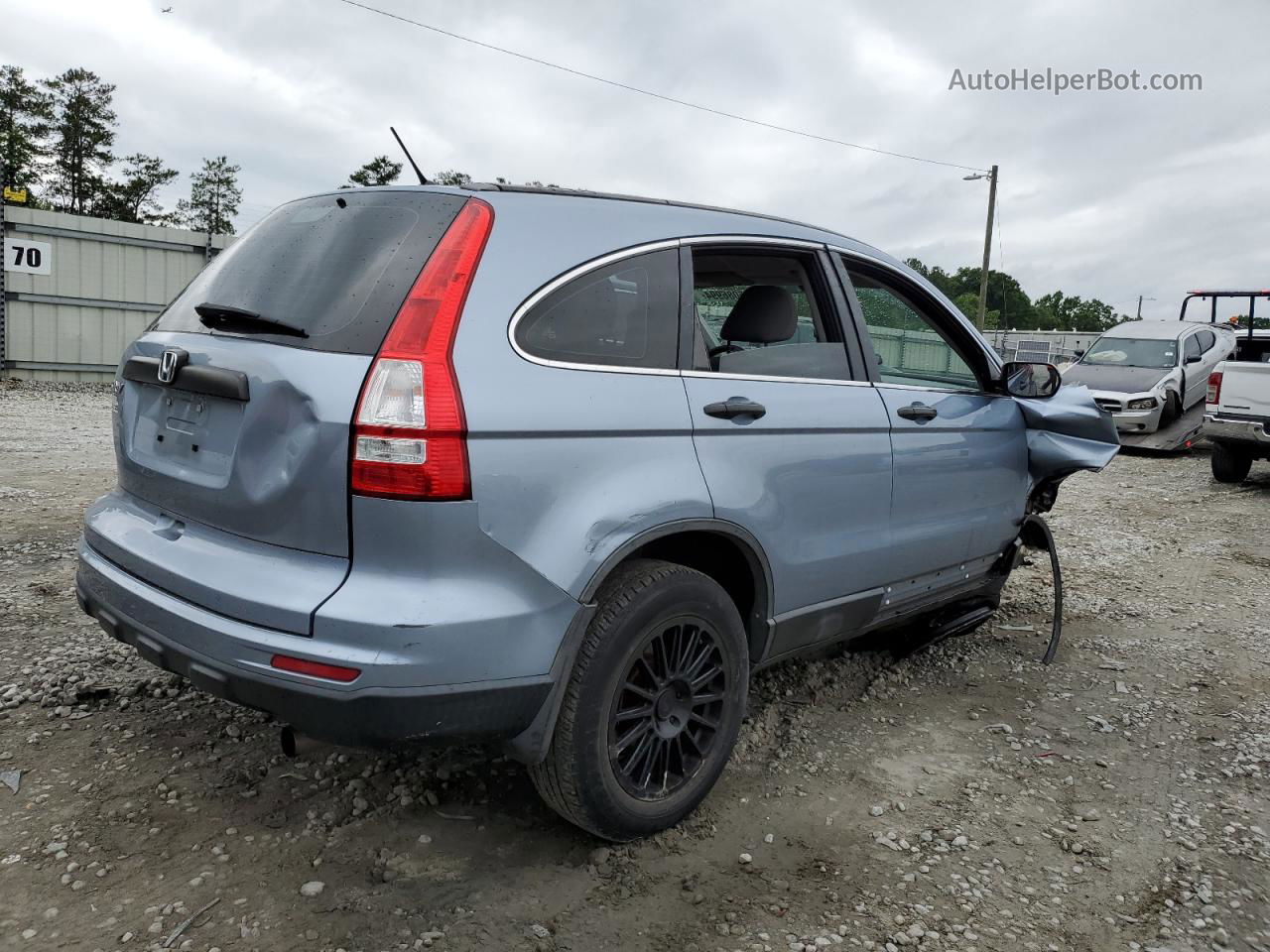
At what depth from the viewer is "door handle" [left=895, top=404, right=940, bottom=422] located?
3.33m

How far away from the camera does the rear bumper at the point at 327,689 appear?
2.00 meters

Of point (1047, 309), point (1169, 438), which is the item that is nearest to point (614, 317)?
point (1169, 438)

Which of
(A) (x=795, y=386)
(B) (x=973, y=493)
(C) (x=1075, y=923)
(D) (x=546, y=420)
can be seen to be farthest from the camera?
(B) (x=973, y=493)

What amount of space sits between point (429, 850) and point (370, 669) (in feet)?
2.71

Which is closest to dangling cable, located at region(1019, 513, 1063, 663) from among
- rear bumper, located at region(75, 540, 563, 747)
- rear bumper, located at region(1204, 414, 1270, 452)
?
rear bumper, located at region(75, 540, 563, 747)

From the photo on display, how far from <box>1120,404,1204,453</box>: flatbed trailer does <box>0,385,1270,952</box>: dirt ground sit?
1033 cm

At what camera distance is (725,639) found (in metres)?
2.68

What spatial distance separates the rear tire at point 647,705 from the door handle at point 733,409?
0.44 metres

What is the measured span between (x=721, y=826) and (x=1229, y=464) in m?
9.99

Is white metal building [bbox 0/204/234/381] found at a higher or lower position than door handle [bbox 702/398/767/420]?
higher

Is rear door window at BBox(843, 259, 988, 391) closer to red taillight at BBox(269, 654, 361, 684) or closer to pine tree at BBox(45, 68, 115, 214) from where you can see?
red taillight at BBox(269, 654, 361, 684)

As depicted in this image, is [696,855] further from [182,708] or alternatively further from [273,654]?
[182,708]

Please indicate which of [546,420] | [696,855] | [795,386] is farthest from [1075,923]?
[546,420]

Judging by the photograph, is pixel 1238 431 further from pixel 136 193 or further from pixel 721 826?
pixel 136 193
